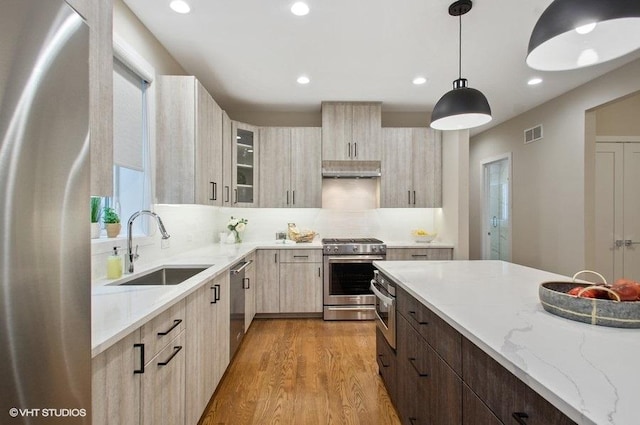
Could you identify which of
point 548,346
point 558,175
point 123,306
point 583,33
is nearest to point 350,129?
point 558,175

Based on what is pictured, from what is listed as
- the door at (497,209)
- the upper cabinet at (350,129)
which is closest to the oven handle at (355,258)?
the upper cabinet at (350,129)

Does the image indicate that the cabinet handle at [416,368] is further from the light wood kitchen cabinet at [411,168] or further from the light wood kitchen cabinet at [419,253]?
the light wood kitchen cabinet at [411,168]

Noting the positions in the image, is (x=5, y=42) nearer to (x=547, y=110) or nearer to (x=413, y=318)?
(x=413, y=318)

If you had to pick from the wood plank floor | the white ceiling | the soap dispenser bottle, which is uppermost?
the white ceiling

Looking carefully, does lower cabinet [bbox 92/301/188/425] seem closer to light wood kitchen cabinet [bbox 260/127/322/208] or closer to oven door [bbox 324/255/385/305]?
oven door [bbox 324/255/385/305]

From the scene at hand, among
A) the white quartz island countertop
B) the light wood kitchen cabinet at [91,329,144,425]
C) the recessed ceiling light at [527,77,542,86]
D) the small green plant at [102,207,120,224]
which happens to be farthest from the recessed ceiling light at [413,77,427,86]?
the light wood kitchen cabinet at [91,329,144,425]

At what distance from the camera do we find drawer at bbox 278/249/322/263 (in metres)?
3.77

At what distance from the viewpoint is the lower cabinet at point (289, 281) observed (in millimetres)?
3738

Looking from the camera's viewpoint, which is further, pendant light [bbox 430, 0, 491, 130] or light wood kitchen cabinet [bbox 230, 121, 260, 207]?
light wood kitchen cabinet [bbox 230, 121, 260, 207]

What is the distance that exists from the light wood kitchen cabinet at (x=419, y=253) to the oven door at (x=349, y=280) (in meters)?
0.17

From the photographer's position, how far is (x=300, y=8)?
2.12 metres

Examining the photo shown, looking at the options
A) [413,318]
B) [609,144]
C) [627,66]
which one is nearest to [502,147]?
[609,144]

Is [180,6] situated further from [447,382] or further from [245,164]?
[447,382]

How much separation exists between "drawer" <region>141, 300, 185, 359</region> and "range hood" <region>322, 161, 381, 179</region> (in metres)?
2.86
